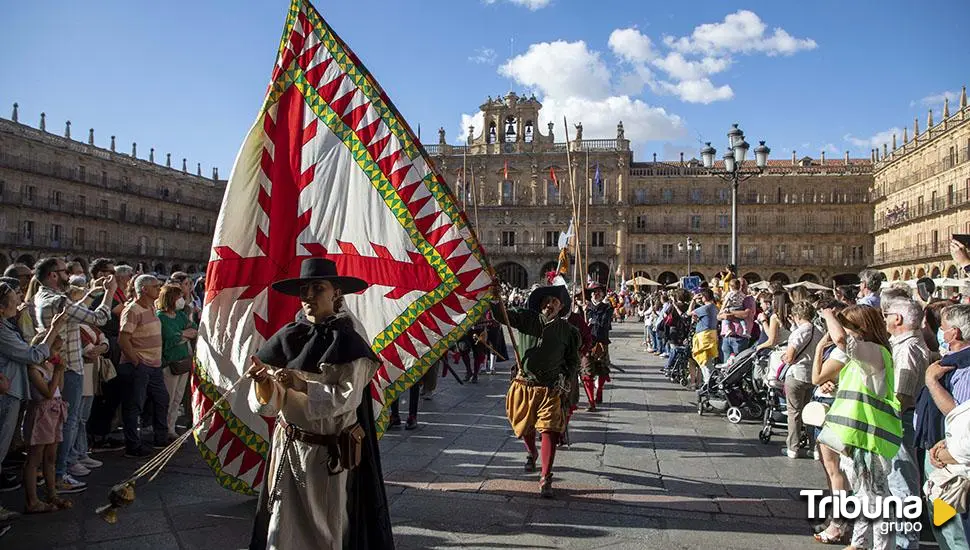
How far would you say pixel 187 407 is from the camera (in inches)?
288

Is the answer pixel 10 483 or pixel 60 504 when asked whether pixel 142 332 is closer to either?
pixel 10 483

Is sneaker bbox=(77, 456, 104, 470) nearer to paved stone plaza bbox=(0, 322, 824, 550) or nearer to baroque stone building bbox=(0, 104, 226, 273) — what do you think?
paved stone plaza bbox=(0, 322, 824, 550)

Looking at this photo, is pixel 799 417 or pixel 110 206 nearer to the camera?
pixel 799 417

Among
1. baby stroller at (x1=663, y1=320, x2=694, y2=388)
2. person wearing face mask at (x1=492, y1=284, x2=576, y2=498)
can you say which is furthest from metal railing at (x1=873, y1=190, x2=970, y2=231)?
person wearing face mask at (x1=492, y1=284, x2=576, y2=498)

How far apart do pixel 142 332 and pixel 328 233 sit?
252cm

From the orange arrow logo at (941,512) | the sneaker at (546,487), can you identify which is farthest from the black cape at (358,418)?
the orange arrow logo at (941,512)

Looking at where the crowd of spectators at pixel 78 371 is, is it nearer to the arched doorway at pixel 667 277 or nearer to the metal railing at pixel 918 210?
the metal railing at pixel 918 210

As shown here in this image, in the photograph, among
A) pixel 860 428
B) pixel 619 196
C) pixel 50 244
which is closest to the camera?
pixel 860 428

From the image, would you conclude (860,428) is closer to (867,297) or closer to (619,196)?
(867,297)

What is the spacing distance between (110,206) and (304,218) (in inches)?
1768

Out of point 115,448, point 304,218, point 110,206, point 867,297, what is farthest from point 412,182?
point 110,206

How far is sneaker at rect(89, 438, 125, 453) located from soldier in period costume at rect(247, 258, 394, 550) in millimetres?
3829

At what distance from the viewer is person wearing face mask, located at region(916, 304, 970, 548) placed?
3312 millimetres

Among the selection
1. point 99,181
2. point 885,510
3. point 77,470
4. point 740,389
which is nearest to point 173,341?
point 77,470
